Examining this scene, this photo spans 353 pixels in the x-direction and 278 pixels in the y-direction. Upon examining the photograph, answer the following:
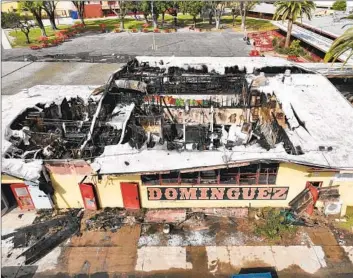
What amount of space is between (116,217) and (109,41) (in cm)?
4722

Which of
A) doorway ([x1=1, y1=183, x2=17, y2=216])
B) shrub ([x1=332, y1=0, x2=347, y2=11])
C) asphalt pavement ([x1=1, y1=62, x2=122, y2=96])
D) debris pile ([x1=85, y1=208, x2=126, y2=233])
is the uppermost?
shrub ([x1=332, y1=0, x2=347, y2=11])

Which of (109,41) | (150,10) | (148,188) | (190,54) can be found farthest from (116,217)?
(150,10)

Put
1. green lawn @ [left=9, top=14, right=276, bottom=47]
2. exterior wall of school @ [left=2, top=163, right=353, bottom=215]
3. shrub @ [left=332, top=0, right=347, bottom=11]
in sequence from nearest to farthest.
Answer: exterior wall of school @ [left=2, top=163, right=353, bottom=215]
green lawn @ [left=9, top=14, right=276, bottom=47]
shrub @ [left=332, top=0, right=347, bottom=11]

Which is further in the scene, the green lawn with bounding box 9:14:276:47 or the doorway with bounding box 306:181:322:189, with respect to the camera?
the green lawn with bounding box 9:14:276:47

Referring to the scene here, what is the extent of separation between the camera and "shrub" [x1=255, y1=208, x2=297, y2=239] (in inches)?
643

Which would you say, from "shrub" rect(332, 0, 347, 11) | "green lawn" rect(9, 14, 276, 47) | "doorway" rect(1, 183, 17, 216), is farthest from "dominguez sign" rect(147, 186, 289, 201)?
"shrub" rect(332, 0, 347, 11)

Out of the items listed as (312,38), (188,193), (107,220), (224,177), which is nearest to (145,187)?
(188,193)

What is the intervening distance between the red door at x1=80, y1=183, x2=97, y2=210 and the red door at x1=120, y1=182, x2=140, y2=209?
179 cm

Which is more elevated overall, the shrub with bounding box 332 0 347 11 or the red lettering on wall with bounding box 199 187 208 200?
the shrub with bounding box 332 0 347 11

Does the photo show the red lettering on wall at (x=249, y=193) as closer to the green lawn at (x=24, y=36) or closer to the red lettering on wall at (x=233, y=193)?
the red lettering on wall at (x=233, y=193)

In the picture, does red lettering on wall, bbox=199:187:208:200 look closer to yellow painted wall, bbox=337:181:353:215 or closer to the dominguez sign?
the dominguez sign

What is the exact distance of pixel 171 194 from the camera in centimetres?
1778

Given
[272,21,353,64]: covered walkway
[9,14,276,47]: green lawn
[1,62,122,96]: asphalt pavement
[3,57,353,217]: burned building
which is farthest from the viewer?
[9,14,276,47]: green lawn

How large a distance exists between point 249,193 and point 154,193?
18.6 feet
